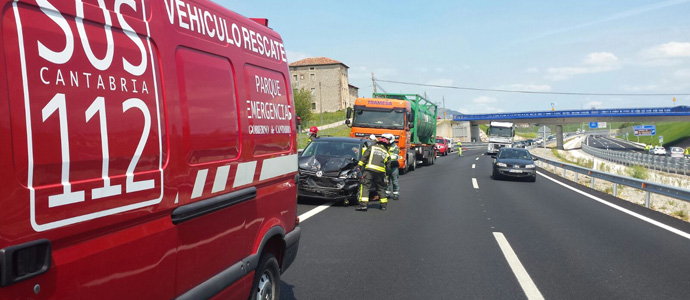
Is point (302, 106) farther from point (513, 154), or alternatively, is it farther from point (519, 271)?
point (519, 271)

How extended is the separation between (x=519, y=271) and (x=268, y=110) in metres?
3.70

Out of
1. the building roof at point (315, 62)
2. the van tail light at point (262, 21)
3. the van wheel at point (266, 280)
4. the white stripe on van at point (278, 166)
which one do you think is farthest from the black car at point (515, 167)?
the building roof at point (315, 62)

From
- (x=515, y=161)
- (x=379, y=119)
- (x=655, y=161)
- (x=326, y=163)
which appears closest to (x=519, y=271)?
(x=326, y=163)

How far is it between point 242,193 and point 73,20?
168 centimetres

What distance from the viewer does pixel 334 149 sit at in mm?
13438

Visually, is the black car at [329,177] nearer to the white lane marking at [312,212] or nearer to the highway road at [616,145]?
the white lane marking at [312,212]

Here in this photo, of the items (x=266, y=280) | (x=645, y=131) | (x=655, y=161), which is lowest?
(x=655, y=161)

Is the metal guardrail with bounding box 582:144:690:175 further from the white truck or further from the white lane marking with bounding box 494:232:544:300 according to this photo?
the white lane marking with bounding box 494:232:544:300

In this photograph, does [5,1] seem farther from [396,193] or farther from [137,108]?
[396,193]

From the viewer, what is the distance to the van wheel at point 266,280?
3.99m

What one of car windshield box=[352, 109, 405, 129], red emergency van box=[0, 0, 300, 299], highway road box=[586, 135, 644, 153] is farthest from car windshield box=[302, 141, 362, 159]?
highway road box=[586, 135, 644, 153]

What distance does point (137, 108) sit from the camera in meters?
2.58

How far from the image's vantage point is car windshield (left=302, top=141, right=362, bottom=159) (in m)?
13.2

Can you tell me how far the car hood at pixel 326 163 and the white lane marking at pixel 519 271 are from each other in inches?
169
